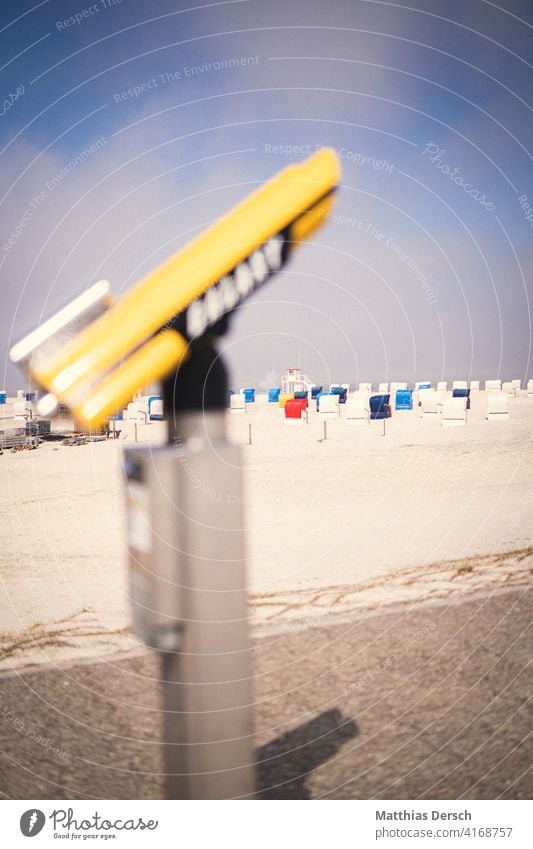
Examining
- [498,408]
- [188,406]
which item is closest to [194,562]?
[188,406]

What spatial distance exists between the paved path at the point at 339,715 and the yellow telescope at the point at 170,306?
1465 mm

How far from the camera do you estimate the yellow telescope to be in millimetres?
813

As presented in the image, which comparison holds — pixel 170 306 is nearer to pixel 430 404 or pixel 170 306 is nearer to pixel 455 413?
pixel 455 413

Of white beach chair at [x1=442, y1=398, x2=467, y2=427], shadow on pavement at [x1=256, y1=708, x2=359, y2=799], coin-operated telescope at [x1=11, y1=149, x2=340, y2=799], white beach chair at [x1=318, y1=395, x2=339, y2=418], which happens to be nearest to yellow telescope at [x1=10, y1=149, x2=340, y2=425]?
coin-operated telescope at [x1=11, y1=149, x2=340, y2=799]

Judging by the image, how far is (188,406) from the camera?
3.35 feet

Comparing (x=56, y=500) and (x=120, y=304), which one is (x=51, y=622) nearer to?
(x=120, y=304)

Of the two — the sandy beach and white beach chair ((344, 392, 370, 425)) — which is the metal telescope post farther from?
white beach chair ((344, 392, 370, 425))

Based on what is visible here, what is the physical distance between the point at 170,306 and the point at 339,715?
1840 millimetres

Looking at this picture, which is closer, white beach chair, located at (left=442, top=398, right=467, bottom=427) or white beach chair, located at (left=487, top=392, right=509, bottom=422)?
white beach chair, located at (left=442, top=398, right=467, bottom=427)

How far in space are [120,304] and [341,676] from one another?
2.06 meters

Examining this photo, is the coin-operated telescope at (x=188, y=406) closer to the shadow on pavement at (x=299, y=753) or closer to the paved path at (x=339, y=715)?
the shadow on pavement at (x=299, y=753)

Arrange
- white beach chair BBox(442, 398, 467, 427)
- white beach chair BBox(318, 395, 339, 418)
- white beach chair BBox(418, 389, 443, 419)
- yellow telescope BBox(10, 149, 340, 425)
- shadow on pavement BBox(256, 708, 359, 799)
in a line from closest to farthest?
yellow telescope BBox(10, 149, 340, 425) < shadow on pavement BBox(256, 708, 359, 799) < white beach chair BBox(442, 398, 467, 427) < white beach chair BBox(418, 389, 443, 419) < white beach chair BBox(318, 395, 339, 418)

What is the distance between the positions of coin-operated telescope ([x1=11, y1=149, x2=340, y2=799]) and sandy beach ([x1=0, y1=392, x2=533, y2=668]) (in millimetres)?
153

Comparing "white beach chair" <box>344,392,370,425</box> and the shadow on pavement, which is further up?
"white beach chair" <box>344,392,370,425</box>
